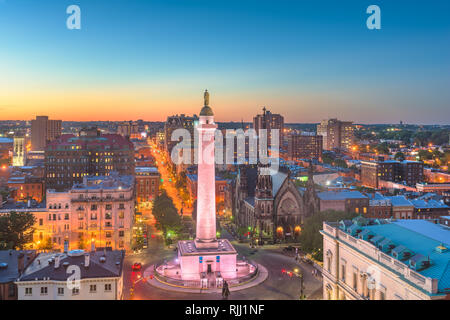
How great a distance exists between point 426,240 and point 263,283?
1009 inches

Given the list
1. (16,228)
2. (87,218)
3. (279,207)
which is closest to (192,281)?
(87,218)

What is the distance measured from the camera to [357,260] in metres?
39.6

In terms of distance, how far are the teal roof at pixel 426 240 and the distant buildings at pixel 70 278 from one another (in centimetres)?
2564

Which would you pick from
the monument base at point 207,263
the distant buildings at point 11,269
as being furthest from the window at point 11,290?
the monument base at point 207,263

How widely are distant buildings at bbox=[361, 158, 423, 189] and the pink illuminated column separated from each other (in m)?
115

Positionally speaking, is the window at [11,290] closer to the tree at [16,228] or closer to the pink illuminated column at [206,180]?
the tree at [16,228]

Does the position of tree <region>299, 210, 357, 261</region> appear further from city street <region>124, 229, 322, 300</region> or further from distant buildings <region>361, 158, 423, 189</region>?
distant buildings <region>361, 158, 423, 189</region>

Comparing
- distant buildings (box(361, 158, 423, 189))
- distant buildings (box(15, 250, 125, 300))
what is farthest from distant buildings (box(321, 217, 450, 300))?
distant buildings (box(361, 158, 423, 189))

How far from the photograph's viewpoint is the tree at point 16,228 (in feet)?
208

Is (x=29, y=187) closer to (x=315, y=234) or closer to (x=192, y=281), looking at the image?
(x=192, y=281)

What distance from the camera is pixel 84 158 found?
423ft
